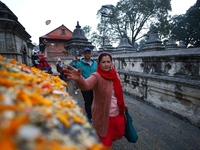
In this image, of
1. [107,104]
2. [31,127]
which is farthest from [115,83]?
[31,127]

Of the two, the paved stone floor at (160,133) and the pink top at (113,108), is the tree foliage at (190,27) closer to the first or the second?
the paved stone floor at (160,133)

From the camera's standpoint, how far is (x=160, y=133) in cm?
247

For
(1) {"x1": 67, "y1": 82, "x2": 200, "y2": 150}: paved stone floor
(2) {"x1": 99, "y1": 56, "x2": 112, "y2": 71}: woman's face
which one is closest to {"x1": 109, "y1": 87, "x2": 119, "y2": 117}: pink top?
(2) {"x1": 99, "y1": 56, "x2": 112, "y2": 71}: woman's face

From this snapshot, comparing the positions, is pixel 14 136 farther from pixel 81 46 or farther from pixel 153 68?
pixel 81 46

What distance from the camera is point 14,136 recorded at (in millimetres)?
359

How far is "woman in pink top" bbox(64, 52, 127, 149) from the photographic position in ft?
5.29

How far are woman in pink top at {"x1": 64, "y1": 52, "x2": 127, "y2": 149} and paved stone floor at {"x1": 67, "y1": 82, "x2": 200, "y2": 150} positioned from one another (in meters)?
0.75

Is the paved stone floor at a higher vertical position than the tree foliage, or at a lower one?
lower

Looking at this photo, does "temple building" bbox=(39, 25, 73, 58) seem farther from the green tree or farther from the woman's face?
the woman's face

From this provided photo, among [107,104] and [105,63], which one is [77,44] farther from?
[107,104]

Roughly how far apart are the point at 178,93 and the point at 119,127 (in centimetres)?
214

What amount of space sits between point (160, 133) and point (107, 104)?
1775 millimetres

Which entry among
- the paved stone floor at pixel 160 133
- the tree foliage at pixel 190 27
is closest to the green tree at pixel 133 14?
the tree foliage at pixel 190 27

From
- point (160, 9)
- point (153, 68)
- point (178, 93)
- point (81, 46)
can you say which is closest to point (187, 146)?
point (178, 93)
